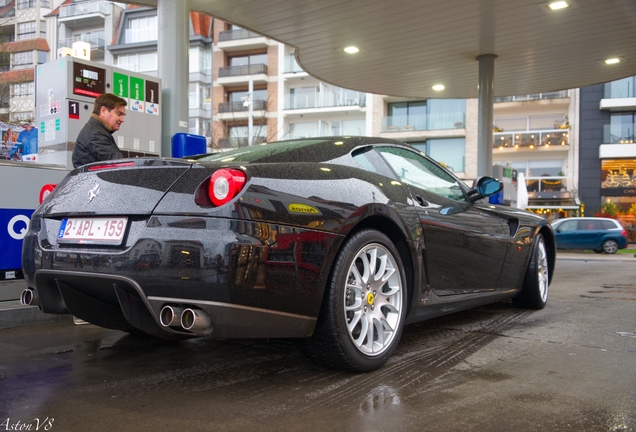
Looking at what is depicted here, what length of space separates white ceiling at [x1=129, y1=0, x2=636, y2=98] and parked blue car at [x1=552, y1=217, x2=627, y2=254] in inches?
404

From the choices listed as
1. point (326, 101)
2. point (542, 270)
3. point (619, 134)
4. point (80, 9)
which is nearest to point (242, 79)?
point (326, 101)

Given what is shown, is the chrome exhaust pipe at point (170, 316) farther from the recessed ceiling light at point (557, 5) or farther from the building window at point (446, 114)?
the building window at point (446, 114)

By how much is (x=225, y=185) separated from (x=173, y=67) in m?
5.41

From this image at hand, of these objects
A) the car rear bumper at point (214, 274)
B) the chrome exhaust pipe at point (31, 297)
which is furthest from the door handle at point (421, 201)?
the chrome exhaust pipe at point (31, 297)

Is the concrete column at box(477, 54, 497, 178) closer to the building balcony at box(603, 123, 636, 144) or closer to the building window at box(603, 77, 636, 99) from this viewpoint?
the building balcony at box(603, 123, 636, 144)

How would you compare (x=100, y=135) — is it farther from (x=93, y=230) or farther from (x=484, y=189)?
(x=484, y=189)

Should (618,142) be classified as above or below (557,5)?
above

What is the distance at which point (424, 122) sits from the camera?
37.2 meters

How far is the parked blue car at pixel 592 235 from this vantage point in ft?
76.9

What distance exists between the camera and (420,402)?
2.75 metres

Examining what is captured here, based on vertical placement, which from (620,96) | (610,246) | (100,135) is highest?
(620,96)

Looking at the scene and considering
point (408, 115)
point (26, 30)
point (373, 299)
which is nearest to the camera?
point (373, 299)

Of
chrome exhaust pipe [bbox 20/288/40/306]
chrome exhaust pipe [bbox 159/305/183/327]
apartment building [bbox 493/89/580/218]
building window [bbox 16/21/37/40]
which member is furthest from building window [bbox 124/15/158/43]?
chrome exhaust pipe [bbox 159/305/183/327]

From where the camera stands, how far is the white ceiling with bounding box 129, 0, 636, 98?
9828 millimetres
